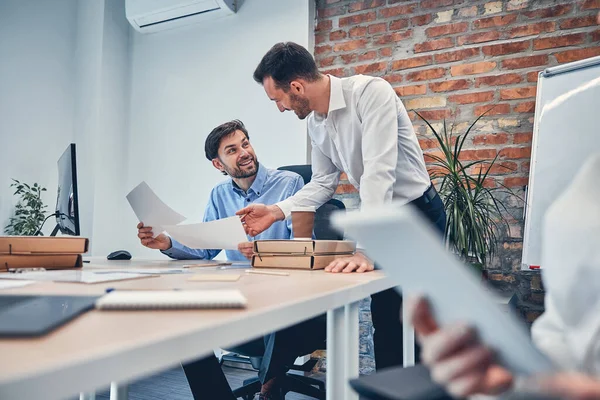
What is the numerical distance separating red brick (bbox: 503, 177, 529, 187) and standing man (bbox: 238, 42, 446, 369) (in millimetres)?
876

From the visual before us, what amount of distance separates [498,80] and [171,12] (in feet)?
7.29

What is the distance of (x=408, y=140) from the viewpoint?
1.71 meters

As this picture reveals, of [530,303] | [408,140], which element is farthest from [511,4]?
[530,303]

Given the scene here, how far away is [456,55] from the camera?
2.63 metres

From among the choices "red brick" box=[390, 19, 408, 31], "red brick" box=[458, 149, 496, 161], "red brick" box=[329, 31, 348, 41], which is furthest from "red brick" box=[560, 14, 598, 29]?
"red brick" box=[329, 31, 348, 41]

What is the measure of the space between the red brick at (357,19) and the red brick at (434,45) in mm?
348

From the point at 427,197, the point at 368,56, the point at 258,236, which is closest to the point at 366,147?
the point at 427,197

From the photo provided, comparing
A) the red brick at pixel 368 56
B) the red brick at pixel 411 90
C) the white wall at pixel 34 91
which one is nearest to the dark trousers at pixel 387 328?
the red brick at pixel 411 90

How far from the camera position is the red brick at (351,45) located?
288 centimetres

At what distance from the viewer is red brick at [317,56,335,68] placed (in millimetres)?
2961

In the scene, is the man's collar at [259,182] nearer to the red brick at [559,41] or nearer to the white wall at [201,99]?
the white wall at [201,99]

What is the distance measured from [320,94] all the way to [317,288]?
3.69ft

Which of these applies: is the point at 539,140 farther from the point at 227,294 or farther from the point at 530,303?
the point at 227,294

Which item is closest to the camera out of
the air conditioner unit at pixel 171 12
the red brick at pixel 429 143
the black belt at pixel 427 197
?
the black belt at pixel 427 197
